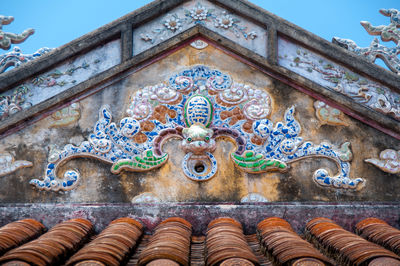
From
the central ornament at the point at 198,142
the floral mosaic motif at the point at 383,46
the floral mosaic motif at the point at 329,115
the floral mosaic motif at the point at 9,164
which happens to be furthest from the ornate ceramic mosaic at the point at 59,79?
the floral mosaic motif at the point at 383,46

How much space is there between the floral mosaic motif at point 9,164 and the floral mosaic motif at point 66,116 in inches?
22.5

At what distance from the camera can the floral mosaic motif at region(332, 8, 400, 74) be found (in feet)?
21.9

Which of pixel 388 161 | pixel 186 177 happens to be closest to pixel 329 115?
pixel 388 161

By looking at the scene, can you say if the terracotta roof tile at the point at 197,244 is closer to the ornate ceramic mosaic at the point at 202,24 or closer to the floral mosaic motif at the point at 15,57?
the floral mosaic motif at the point at 15,57

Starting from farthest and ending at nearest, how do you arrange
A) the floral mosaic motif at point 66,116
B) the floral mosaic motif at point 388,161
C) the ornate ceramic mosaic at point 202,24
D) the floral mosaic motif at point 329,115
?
the ornate ceramic mosaic at point 202,24 < the floral mosaic motif at point 66,116 < the floral mosaic motif at point 329,115 < the floral mosaic motif at point 388,161

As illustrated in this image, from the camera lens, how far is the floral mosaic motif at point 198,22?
6.86 metres

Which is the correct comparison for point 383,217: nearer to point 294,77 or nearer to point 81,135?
point 294,77

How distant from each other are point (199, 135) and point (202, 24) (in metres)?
1.69

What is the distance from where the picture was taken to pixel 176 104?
6.48 m

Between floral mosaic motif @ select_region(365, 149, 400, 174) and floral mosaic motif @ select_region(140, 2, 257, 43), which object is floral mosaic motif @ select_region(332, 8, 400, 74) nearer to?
floral mosaic motif @ select_region(365, 149, 400, 174)

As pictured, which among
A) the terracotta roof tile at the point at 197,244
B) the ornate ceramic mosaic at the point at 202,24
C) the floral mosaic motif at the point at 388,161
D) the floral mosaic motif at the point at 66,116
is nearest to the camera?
the terracotta roof tile at the point at 197,244

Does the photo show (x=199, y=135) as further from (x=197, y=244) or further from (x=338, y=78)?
(x=338, y=78)

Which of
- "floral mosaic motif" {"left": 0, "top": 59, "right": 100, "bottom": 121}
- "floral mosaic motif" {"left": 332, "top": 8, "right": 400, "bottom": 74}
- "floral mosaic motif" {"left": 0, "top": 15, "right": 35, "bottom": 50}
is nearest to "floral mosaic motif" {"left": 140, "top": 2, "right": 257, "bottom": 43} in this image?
"floral mosaic motif" {"left": 0, "top": 59, "right": 100, "bottom": 121}

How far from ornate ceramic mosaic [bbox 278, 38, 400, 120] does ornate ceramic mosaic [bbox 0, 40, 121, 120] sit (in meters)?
2.27
